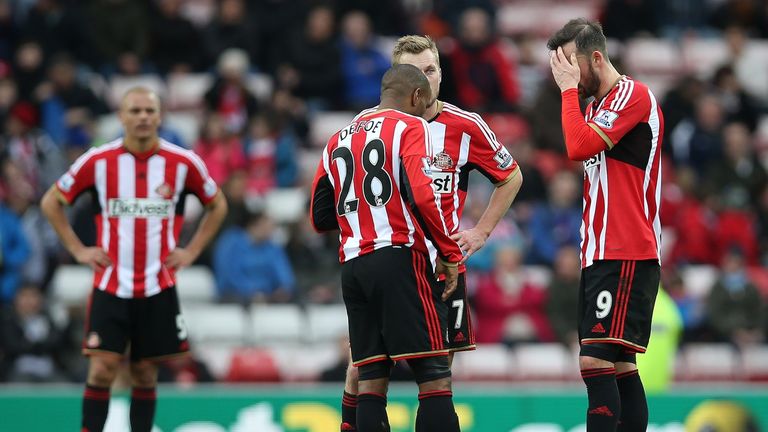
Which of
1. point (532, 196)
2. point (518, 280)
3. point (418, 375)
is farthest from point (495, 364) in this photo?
point (418, 375)

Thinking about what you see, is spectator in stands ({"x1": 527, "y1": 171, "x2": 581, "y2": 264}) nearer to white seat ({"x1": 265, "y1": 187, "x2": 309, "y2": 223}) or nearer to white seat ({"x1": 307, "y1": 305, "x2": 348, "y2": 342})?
white seat ({"x1": 307, "y1": 305, "x2": 348, "y2": 342})

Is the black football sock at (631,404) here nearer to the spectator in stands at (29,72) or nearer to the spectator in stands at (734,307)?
the spectator in stands at (734,307)

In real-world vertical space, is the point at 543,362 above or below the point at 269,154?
below

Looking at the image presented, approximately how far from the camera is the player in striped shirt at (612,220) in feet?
22.3

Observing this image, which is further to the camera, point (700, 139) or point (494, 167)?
point (700, 139)

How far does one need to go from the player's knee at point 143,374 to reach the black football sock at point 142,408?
33 mm

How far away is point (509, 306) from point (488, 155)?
6.11m

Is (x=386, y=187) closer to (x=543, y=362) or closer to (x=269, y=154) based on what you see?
(x=543, y=362)

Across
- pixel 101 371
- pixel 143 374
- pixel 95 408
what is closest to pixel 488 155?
pixel 143 374

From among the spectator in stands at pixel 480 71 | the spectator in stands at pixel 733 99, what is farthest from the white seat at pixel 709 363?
the spectator in stands at pixel 733 99

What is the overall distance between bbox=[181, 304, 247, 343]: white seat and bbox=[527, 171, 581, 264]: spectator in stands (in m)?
3.36

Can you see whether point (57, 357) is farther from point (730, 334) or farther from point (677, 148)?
point (677, 148)

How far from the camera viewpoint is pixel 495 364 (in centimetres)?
1290

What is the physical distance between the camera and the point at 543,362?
12.9 m
